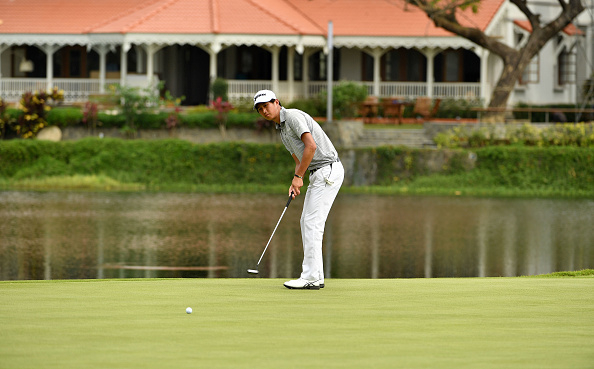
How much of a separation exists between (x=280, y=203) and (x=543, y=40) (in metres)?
12.9

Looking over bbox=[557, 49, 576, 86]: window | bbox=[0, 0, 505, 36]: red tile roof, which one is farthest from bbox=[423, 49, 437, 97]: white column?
bbox=[557, 49, 576, 86]: window

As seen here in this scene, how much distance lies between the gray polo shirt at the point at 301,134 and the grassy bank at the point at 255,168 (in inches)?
741

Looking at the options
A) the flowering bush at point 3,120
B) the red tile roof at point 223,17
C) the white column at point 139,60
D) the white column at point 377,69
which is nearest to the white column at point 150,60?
the red tile roof at point 223,17

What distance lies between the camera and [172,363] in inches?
231

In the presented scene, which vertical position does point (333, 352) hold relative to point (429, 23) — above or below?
below

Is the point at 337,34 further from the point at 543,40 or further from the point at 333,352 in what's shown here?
Result: the point at 333,352

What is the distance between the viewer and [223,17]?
124 feet

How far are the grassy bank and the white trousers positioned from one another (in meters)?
18.9

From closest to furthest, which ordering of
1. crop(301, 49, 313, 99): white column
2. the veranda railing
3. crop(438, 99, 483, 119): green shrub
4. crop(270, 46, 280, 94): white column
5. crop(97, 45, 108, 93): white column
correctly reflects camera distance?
crop(438, 99, 483, 119): green shrub
crop(270, 46, 280, 94): white column
crop(97, 45, 108, 93): white column
the veranda railing
crop(301, 49, 313, 99): white column

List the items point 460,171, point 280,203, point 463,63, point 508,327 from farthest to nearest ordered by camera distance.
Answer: point 463,63, point 460,171, point 280,203, point 508,327

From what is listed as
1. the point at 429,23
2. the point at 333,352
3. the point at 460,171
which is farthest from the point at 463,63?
the point at 333,352

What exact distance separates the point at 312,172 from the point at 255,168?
65.7 ft

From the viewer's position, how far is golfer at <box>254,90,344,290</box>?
9195 millimetres

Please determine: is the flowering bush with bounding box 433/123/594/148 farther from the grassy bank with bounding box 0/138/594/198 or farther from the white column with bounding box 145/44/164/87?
the white column with bounding box 145/44/164/87
